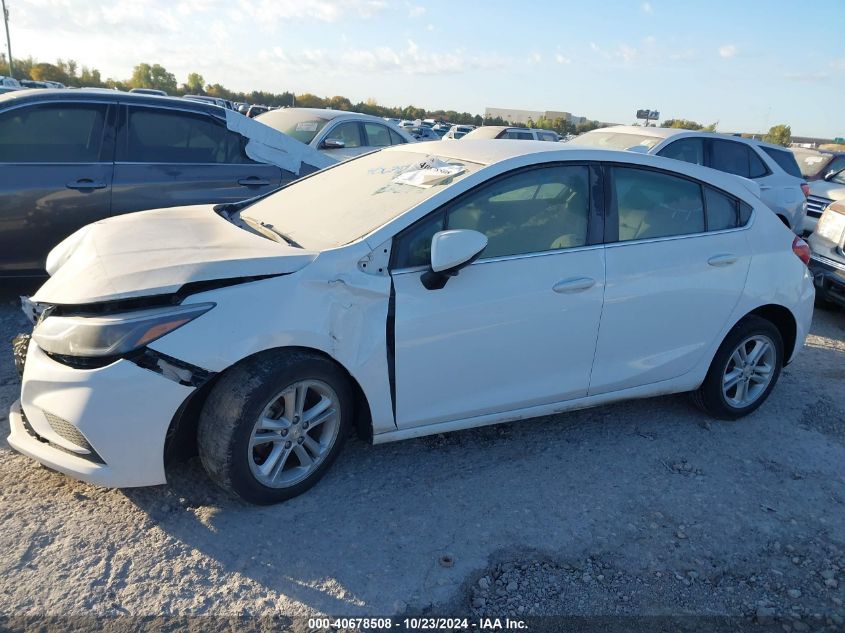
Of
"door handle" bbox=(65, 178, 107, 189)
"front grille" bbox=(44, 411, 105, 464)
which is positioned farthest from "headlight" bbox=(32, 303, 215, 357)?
"door handle" bbox=(65, 178, 107, 189)

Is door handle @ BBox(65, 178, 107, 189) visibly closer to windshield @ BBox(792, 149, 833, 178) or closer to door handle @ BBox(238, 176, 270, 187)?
door handle @ BBox(238, 176, 270, 187)

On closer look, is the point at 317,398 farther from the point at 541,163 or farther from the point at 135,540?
the point at 541,163

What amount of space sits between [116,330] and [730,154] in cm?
838

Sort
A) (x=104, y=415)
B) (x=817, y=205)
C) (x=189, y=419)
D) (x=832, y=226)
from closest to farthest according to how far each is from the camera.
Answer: (x=104, y=415) → (x=189, y=419) → (x=832, y=226) → (x=817, y=205)

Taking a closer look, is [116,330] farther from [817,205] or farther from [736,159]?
[817,205]

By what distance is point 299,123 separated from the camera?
10406 mm

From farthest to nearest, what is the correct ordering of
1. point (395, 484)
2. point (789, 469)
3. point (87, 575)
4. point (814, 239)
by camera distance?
1. point (814, 239)
2. point (789, 469)
3. point (395, 484)
4. point (87, 575)

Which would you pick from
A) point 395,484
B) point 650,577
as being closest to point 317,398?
point 395,484

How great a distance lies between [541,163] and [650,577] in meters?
2.04

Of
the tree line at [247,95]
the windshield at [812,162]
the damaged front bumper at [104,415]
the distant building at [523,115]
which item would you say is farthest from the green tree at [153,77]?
the damaged front bumper at [104,415]

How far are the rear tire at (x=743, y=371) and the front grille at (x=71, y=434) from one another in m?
3.42

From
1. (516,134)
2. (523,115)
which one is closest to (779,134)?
(523,115)

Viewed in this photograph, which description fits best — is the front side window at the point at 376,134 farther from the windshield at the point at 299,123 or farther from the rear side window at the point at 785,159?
the rear side window at the point at 785,159

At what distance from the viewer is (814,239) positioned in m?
7.22
